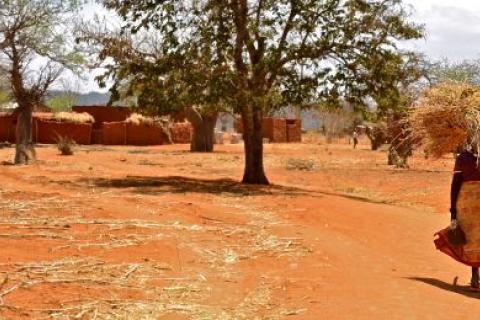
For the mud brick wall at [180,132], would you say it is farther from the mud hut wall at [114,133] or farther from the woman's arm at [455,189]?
the woman's arm at [455,189]

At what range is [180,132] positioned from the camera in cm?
4494

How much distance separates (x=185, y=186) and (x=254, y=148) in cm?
230

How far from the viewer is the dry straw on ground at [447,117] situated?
23.1 feet

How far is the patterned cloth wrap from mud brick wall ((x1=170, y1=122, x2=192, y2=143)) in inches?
1475

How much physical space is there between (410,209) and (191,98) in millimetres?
5330

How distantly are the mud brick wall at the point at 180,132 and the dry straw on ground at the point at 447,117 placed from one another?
36753 millimetres

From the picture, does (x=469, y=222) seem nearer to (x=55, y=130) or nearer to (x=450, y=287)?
(x=450, y=287)

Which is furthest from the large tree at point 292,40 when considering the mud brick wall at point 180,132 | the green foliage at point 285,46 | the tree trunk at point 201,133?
the mud brick wall at point 180,132

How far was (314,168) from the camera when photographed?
25.7 m

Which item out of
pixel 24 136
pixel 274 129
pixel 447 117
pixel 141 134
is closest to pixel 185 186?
pixel 24 136

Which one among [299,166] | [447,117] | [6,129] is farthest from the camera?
[6,129]

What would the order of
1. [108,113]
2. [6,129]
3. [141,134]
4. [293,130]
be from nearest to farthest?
1. [6,129]
2. [141,134]
3. [108,113]
4. [293,130]

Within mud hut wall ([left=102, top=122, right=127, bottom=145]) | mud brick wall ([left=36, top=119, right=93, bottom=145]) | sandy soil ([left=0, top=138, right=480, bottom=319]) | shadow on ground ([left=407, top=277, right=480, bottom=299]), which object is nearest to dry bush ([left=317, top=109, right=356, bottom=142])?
mud hut wall ([left=102, top=122, right=127, bottom=145])

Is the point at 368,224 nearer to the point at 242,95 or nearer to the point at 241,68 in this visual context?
the point at 242,95
